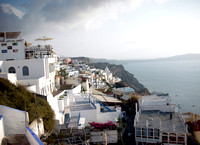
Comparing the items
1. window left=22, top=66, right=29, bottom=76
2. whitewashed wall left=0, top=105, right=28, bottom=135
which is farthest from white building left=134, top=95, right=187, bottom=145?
window left=22, top=66, right=29, bottom=76

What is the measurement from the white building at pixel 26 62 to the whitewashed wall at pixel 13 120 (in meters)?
6.13

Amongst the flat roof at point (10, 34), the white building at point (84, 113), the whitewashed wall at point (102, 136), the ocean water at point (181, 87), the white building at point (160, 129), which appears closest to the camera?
the whitewashed wall at point (102, 136)

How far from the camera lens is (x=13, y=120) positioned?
24.5ft

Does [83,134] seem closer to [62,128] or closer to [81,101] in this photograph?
[62,128]

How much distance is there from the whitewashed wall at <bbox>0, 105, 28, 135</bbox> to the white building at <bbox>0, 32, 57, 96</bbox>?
6.13 meters

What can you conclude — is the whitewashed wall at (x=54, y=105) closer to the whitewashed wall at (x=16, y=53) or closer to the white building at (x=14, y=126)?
the white building at (x=14, y=126)

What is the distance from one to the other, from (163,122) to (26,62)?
12907mm

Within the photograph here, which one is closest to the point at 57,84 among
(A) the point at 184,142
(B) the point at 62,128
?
(B) the point at 62,128

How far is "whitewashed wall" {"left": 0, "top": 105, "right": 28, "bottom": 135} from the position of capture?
24.2 ft

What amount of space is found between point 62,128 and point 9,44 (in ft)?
39.2

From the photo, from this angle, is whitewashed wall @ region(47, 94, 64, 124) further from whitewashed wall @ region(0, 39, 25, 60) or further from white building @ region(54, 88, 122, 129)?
whitewashed wall @ region(0, 39, 25, 60)

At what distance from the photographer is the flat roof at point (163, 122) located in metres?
11.2

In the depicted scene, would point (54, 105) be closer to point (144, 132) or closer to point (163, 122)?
point (144, 132)

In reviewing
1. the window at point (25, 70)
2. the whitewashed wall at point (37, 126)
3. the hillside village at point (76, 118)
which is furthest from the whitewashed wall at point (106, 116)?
the window at point (25, 70)
